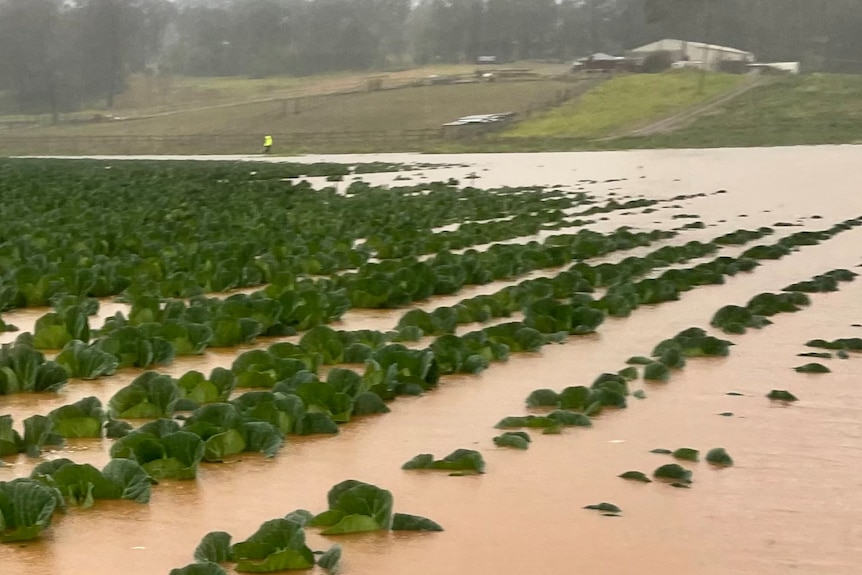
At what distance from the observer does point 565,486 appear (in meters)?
5.66

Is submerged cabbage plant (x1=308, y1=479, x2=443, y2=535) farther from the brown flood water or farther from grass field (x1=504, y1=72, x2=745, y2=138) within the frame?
grass field (x1=504, y1=72, x2=745, y2=138)

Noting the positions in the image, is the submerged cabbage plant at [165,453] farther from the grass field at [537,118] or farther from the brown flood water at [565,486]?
the grass field at [537,118]

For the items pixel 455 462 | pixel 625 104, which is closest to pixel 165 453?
pixel 455 462

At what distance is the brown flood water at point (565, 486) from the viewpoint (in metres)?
4.78

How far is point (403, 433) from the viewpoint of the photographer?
657cm

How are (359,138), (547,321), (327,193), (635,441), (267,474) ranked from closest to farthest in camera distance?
(267,474) → (635,441) → (547,321) → (327,193) → (359,138)

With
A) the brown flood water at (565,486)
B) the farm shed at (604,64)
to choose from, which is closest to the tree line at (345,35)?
the farm shed at (604,64)

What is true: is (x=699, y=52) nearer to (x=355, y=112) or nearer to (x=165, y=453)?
(x=355, y=112)

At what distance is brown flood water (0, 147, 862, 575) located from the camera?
15.7 ft

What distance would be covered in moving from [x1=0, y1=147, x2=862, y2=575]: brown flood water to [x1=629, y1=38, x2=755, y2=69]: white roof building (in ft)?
247

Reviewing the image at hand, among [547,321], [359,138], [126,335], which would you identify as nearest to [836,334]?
[547,321]

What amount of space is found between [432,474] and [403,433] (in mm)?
724

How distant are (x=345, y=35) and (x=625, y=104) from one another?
64.8 m

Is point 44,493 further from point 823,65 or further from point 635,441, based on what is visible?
point 823,65
